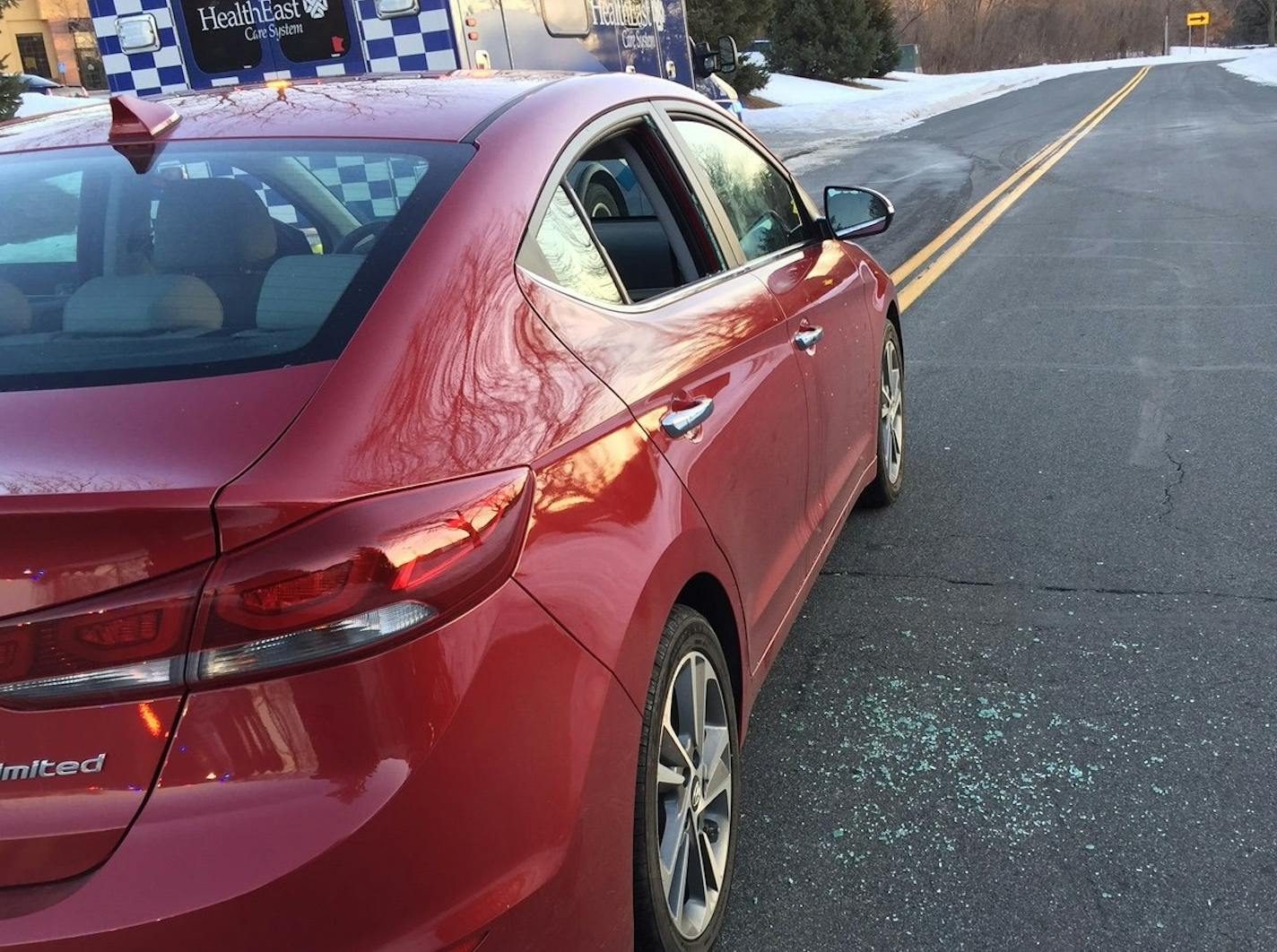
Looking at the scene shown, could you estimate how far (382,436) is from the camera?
1698 millimetres

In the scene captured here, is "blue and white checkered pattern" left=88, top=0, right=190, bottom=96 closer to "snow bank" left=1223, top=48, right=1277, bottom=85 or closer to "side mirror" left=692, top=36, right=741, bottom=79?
"side mirror" left=692, top=36, right=741, bottom=79

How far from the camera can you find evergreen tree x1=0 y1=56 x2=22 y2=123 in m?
19.0

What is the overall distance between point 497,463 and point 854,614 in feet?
7.99

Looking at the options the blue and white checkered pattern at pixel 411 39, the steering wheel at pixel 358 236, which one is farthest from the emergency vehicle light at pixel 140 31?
the steering wheel at pixel 358 236

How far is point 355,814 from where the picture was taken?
1.52 meters

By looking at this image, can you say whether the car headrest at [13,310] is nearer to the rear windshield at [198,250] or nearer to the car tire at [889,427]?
the rear windshield at [198,250]

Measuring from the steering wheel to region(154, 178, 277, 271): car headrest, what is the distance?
0.41ft

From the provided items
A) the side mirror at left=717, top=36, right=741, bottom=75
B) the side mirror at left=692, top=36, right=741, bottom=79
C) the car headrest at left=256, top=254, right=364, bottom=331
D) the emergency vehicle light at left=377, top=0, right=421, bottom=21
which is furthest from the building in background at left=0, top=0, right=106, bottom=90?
the car headrest at left=256, top=254, right=364, bottom=331

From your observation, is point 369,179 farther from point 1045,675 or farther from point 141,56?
point 141,56

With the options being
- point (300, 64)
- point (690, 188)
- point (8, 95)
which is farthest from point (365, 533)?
point (8, 95)

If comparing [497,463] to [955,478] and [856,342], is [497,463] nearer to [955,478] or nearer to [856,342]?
[856,342]

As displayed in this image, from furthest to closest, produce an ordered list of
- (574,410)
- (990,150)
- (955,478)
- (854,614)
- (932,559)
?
(990,150) < (955,478) < (932,559) < (854,614) < (574,410)

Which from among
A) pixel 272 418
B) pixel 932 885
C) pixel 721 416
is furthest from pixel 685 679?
pixel 272 418

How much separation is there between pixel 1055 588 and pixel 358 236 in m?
2.83
